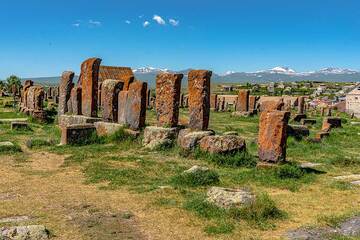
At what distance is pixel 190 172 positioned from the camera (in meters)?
10.4

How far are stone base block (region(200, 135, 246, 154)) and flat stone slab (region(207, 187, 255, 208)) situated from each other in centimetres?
436

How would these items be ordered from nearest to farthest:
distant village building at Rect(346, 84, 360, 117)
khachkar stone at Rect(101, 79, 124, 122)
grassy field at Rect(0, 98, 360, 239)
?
1. grassy field at Rect(0, 98, 360, 239)
2. khachkar stone at Rect(101, 79, 124, 122)
3. distant village building at Rect(346, 84, 360, 117)

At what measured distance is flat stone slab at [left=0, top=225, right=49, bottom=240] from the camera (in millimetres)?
6520

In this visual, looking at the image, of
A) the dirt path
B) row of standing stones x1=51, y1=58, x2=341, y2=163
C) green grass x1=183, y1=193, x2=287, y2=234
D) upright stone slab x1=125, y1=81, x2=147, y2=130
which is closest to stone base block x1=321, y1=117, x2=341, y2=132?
row of standing stones x1=51, y1=58, x2=341, y2=163

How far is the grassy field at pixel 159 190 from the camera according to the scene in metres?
7.38

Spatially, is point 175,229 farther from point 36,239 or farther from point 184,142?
point 184,142

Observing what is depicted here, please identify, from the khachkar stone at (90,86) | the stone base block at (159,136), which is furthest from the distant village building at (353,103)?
the stone base block at (159,136)

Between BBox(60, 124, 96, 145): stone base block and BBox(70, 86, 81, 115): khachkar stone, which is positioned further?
BBox(70, 86, 81, 115): khachkar stone

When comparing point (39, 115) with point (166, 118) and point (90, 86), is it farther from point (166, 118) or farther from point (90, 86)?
point (166, 118)

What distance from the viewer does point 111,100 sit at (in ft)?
56.7

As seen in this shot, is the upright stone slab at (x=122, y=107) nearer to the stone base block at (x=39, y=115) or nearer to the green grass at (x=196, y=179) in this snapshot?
the green grass at (x=196, y=179)

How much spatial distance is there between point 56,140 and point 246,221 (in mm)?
10325

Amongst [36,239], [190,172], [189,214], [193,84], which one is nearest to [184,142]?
[193,84]

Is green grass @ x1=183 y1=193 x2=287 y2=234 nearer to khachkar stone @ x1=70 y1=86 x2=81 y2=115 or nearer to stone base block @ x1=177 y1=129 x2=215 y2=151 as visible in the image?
stone base block @ x1=177 y1=129 x2=215 y2=151
